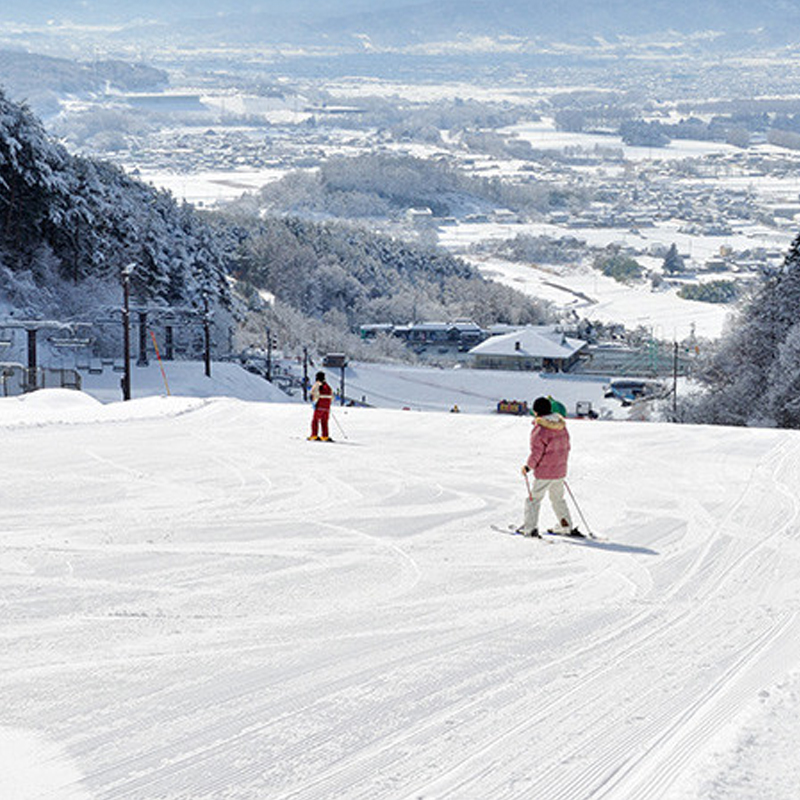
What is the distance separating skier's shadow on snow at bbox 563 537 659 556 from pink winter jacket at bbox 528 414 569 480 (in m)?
0.55

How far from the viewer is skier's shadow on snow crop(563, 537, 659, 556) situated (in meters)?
9.50

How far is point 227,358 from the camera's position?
4906cm

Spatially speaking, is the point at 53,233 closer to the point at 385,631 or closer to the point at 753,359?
the point at 753,359

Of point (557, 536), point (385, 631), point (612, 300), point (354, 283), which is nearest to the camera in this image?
point (385, 631)

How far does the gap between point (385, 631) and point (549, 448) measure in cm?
A: 278

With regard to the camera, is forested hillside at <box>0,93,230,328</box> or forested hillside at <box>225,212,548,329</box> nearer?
forested hillside at <box>0,93,230,328</box>

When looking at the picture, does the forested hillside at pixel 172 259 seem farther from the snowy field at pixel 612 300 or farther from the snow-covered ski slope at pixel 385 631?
the snow-covered ski slope at pixel 385 631

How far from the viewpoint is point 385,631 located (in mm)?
7105

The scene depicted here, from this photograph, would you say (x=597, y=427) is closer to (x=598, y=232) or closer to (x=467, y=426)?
(x=467, y=426)

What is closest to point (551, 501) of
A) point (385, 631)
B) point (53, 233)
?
point (385, 631)

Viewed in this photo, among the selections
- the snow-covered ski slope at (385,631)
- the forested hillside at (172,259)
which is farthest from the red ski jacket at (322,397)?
the forested hillside at (172,259)

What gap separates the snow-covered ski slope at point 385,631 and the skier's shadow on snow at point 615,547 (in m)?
0.04

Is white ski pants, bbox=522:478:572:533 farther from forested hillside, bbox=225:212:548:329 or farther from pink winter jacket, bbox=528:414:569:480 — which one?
forested hillside, bbox=225:212:548:329

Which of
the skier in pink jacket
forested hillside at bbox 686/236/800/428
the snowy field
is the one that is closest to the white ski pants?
the skier in pink jacket
